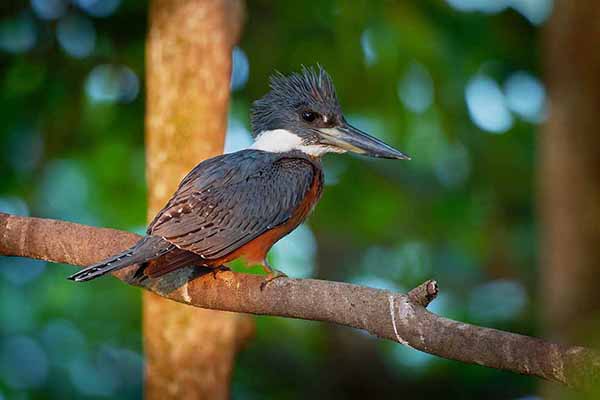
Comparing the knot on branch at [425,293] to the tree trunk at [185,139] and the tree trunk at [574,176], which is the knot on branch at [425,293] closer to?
the tree trunk at [574,176]

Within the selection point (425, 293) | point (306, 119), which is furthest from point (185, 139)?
point (425, 293)

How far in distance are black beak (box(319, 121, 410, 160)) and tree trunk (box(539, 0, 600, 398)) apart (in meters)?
1.41

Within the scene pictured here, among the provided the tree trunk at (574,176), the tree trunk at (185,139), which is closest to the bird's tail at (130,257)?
the tree trunk at (574,176)

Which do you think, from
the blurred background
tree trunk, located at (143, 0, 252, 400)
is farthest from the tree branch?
the blurred background

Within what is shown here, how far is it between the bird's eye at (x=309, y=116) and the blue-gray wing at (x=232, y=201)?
0.19m

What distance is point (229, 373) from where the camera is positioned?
492 cm

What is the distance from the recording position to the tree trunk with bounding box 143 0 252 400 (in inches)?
189

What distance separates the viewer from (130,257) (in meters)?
3.17

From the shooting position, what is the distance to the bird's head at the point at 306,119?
3.99 metres

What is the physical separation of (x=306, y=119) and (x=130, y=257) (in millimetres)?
1120

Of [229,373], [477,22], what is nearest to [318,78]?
[229,373]

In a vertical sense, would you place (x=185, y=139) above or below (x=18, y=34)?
below

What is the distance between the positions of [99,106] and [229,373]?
1915 mm

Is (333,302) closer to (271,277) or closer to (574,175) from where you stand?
(271,277)
